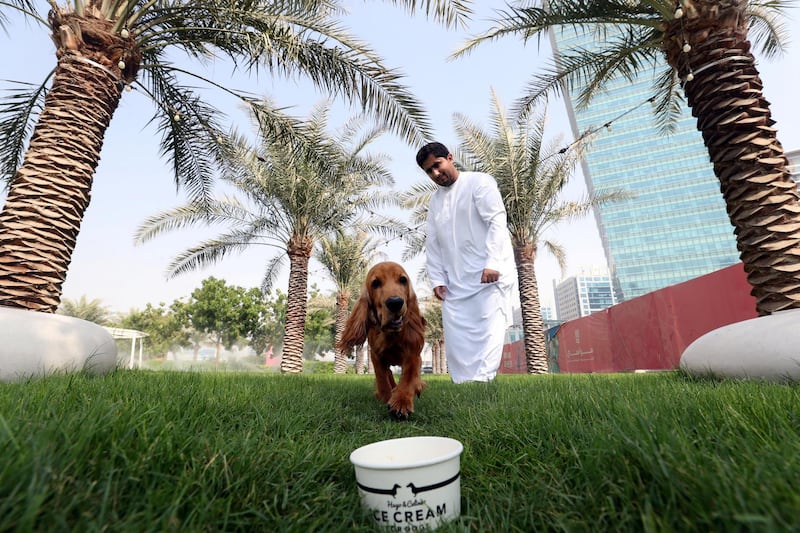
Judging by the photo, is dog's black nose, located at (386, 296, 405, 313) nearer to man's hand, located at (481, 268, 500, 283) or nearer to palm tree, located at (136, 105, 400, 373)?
man's hand, located at (481, 268, 500, 283)

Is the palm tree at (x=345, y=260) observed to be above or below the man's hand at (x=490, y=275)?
above

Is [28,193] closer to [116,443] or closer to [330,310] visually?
[116,443]

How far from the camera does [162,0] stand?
24.2 feet

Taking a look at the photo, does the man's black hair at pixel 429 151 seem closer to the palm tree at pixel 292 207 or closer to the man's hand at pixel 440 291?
the man's hand at pixel 440 291

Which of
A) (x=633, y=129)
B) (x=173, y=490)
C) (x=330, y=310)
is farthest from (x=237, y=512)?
(x=633, y=129)

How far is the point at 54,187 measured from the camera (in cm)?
479

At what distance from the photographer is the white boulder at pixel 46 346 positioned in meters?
3.16

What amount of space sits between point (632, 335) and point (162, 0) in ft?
49.2

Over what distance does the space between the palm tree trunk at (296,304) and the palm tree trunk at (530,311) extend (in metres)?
7.88

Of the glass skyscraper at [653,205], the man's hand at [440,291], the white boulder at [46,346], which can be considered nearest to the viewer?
the white boulder at [46,346]

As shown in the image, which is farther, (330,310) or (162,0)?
(330,310)

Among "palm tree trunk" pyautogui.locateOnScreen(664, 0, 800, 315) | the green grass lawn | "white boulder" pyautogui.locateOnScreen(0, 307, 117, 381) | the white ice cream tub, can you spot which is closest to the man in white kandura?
"palm tree trunk" pyautogui.locateOnScreen(664, 0, 800, 315)

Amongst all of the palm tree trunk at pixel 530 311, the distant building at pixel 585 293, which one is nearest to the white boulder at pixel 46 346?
the palm tree trunk at pixel 530 311

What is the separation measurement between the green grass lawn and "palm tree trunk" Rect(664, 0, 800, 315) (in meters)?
3.11
